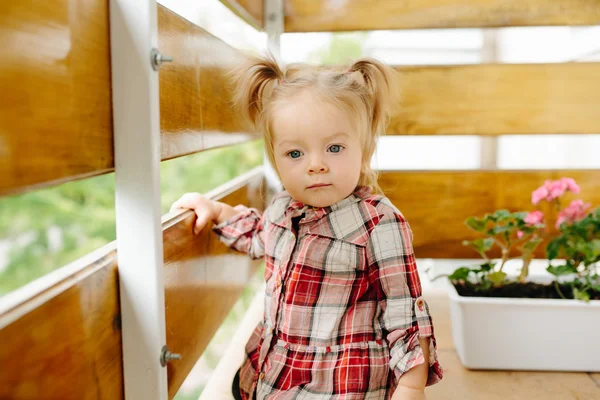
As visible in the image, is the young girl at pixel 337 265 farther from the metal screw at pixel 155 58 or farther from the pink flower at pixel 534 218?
the pink flower at pixel 534 218

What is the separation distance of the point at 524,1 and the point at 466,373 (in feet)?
3.54

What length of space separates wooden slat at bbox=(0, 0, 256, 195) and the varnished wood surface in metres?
0.78

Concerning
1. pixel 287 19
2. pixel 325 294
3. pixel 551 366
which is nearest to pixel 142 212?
pixel 325 294

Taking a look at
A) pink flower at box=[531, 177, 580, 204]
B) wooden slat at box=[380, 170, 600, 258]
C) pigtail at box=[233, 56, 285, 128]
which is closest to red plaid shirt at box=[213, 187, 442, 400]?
pigtail at box=[233, 56, 285, 128]

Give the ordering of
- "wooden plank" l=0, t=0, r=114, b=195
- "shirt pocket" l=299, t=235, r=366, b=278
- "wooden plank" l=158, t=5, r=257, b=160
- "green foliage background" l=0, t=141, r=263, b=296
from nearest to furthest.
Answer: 1. "wooden plank" l=0, t=0, r=114, b=195
2. "wooden plank" l=158, t=5, r=257, b=160
3. "shirt pocket" l=299, t=235, r=366, b=278
4. "green foliage background" l=0, t=141, r=263, b=296

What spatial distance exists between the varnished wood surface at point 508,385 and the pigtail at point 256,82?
2.19ft

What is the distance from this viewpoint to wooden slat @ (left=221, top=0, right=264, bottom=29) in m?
1.44

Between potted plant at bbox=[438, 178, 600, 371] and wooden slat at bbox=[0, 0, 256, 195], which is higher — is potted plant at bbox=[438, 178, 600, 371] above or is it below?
below

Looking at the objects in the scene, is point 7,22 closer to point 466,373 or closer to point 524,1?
point 466,373

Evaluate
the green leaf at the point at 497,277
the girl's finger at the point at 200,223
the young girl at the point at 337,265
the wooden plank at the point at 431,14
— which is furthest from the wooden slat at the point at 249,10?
the green leaf at the point at 497,277

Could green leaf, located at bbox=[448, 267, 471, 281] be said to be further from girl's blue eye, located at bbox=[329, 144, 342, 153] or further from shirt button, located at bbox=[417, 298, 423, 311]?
girl's blue eye, located at bbox=[329, 144, 342, 153]

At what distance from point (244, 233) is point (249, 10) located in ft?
2.26

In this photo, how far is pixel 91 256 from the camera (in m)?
0.77

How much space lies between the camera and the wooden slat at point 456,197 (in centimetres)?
190
